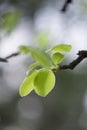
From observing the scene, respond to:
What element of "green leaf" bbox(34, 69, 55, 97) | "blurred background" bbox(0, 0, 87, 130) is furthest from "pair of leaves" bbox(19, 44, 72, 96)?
"blurred background" bbox(0, 0, 87, 130)

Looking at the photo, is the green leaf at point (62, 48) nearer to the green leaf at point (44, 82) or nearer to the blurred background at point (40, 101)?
the green leaf at point (44, 82)

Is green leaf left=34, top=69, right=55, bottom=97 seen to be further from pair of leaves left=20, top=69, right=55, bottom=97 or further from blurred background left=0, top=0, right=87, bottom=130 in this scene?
blurred background left=0, top=0, right=87, bottom=130

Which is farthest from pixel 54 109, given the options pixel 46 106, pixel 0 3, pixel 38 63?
pixel 38 63

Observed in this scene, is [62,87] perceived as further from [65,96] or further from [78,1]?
[78,1]

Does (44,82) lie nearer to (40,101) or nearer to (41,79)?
(41,79)

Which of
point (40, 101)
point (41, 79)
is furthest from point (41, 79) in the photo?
point (40, 101)

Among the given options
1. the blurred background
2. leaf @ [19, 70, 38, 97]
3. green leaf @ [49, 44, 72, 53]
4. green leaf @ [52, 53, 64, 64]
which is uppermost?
green leaf @ [49, 44, 72, 53]

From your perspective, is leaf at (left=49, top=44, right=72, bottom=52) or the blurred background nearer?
leaf at (left=49, top=44, right=72, bottom=52)

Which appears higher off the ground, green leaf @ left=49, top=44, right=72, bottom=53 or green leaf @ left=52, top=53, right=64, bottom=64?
green leaf @ left=49, top=44, right=72, bottom=53

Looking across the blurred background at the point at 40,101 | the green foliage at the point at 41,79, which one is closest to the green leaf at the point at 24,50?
the green foliage at the point at 41,79
